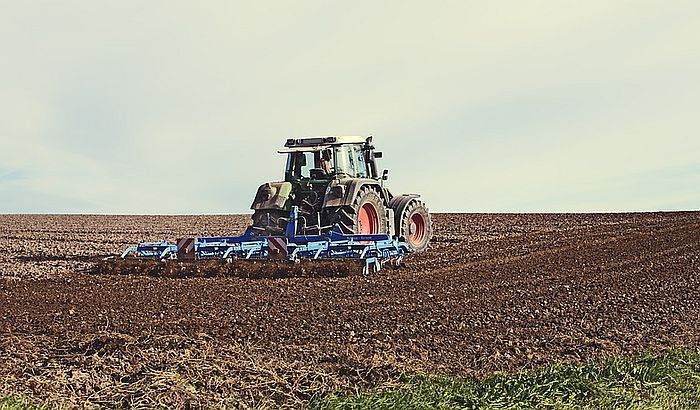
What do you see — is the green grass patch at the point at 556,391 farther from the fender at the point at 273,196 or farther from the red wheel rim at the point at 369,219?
the fender at the point at 273,196

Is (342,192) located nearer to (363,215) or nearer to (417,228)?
(363,215)

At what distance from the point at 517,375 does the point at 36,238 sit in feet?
58.4

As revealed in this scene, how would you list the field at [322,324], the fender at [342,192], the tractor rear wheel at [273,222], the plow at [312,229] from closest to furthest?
the field at [322,324]
the plow at [312,229]
the fender at [342,192]
the tractor rear wheel at [273,222]

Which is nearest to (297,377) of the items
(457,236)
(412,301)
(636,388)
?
(636,388)

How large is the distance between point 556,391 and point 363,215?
844 cm

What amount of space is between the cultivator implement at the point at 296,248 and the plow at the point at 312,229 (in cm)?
1

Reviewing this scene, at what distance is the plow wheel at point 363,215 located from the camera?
518 inches

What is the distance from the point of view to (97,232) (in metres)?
23.1

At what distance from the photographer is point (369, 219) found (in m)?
14.1

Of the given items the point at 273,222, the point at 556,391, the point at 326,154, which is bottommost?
the point at 556,391

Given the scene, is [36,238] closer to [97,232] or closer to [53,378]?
[97,232]

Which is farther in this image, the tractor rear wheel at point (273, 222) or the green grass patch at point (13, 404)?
the tractor rear wheel at point (273, 222)

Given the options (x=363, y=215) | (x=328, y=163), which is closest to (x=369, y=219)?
(x=363, y=215)

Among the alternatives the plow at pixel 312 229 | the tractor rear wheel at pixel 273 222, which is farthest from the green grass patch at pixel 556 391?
the tractor rear wheel at pixel 273 222
